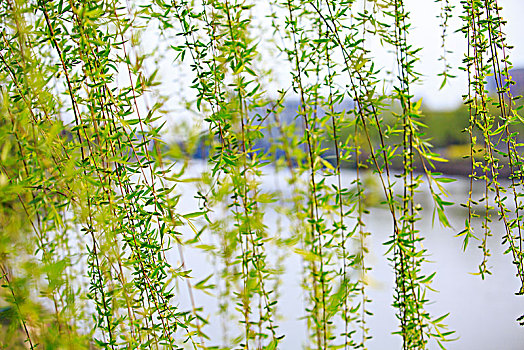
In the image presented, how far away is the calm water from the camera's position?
1823mm

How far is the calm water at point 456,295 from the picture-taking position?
1.82 meters

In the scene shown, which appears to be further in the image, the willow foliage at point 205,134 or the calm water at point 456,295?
the calm water at point 456,295

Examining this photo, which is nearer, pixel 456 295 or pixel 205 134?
pixel 205 134

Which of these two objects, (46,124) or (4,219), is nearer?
(4,219)

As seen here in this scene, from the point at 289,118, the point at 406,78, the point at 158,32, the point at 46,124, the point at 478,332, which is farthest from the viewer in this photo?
the point at 478,332

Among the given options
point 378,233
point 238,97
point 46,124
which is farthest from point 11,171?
point 378,233

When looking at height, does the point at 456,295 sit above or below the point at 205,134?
below

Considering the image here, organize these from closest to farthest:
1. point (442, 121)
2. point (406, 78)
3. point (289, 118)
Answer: point (406, 78)
point (289, 118)
point (442, 121)

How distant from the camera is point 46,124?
2.53ft

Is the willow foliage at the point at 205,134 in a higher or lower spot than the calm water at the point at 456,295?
higher

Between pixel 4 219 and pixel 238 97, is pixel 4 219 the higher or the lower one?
the lower one

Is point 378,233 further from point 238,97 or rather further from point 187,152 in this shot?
point 187,152

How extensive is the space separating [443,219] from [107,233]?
52 cm

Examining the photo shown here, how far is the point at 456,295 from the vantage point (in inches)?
74.2
